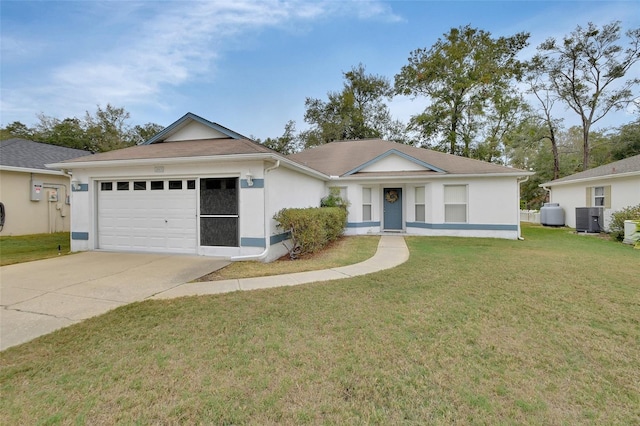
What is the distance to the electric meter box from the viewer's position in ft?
42.3

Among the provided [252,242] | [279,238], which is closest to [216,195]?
[252,242]

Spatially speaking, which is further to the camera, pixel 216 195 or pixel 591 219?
pixel 591 219

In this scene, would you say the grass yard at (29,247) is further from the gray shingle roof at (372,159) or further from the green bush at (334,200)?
the green bush at (334,200)

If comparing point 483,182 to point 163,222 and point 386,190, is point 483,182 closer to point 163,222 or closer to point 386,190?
point 386,190

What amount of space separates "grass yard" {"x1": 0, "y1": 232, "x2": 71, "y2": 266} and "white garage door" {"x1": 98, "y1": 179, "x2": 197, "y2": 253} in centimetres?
158

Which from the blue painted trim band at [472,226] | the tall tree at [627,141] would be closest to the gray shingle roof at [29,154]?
the blue painted trim band at [472,226]

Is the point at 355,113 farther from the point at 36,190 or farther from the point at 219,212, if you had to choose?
the point at 36,190

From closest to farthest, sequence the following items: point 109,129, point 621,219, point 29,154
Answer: point 621,219
point 29,154
point 109,129

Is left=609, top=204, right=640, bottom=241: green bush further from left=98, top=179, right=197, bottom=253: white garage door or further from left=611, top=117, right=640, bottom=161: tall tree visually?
left=611, top=117, right=640, bottom=161: tall tree

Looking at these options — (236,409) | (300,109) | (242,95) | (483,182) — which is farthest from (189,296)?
(300,109)

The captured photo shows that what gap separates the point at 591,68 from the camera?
23.9 m

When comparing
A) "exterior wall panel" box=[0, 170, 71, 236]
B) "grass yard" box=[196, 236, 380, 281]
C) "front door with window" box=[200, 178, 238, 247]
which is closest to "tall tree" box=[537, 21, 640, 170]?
"grass yard" box=[196, 236, 380, 281]

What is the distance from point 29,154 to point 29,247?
7728mm

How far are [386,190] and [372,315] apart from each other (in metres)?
10.4
